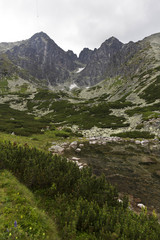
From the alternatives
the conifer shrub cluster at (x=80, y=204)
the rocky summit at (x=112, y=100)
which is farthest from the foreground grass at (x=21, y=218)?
the rocky summit at (x=112, y=100)

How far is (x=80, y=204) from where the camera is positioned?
16.9ft

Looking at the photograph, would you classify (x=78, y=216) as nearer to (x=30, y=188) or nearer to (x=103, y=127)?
(x=30, y=188)

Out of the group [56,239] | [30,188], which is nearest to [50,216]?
[56,239]

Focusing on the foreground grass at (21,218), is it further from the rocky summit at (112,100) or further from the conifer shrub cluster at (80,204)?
the rocky summit at (112,100)

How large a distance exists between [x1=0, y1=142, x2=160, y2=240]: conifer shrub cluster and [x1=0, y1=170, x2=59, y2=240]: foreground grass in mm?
446

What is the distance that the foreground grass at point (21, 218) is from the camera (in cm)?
374

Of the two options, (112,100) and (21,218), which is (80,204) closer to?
(21,218)

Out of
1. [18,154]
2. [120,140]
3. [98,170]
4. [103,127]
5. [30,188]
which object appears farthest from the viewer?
[103,127]

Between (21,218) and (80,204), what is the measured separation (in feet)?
6.81

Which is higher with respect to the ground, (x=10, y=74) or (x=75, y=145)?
(x=10, y=74)

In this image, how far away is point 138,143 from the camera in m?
17.6

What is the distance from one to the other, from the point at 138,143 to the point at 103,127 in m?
9.14

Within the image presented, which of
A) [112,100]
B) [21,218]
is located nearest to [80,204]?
[21,218]

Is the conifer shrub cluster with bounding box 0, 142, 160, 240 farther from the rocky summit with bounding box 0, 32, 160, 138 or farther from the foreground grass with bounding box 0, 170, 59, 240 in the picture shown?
the rocky summit with bounding box 0, 32, 160, 138
